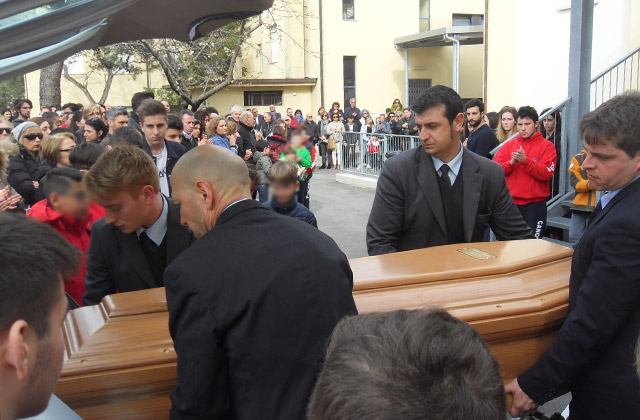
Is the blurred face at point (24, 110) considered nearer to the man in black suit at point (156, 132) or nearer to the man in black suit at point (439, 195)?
the man in black suit at point (156, 132)

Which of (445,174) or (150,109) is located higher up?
(150,109)

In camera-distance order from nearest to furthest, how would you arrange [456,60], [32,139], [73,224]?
[73,224] < [32,139] < [456,60]

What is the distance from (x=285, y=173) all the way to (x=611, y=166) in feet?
7.26

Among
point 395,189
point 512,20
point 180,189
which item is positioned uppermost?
point 512,20

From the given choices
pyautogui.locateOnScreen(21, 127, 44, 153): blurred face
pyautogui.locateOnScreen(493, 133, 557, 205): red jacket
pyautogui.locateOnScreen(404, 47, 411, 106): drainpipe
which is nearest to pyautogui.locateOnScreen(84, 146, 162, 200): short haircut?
pyautogui.locateOnScreen(21, 127, 44, 153): blurred face

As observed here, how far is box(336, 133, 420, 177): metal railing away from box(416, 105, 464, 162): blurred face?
26.7ft

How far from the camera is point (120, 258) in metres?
2.19

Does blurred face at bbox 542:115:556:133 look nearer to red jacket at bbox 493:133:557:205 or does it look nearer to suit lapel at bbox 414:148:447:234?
red jacket at bbox 493:133:557:205

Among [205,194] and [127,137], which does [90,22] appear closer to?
[205,194]

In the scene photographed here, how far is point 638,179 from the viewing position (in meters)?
1.72

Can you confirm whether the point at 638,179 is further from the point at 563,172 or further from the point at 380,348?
the point at 563,172

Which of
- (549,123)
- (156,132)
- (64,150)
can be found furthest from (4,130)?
(549,123)

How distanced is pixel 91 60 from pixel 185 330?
24979 mm

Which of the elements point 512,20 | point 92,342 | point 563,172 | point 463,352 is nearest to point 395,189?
point 92,342
